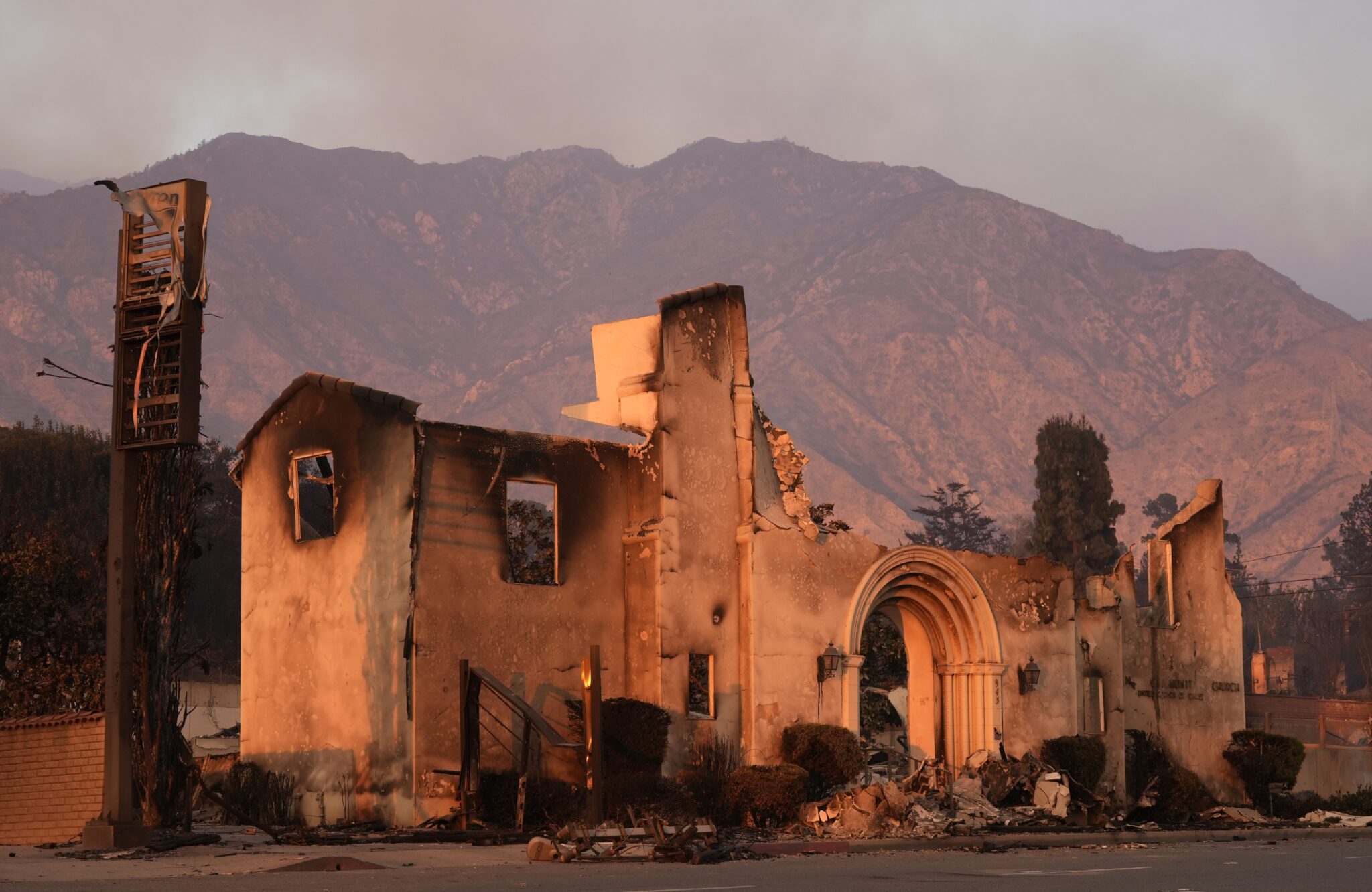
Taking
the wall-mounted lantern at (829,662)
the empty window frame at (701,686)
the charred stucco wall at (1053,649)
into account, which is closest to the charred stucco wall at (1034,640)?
the charred stucco wall at (1053,649)

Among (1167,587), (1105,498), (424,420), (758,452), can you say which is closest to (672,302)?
(758,452)

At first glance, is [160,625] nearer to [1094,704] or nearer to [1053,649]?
[1053,649]

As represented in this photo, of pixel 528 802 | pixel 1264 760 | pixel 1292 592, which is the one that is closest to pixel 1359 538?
pixel 1292 592

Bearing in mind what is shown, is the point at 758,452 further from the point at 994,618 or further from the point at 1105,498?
the point at 1105,498

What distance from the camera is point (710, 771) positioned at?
24.2 meters

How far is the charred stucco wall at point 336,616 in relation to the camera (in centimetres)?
2220

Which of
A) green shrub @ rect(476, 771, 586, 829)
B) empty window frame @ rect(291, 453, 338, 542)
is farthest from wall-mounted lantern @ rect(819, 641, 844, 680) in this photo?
empty window frame @ rect(291, 453, 338, 542)

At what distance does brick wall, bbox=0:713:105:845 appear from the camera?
19.0 m

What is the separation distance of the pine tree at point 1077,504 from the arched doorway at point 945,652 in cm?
4509

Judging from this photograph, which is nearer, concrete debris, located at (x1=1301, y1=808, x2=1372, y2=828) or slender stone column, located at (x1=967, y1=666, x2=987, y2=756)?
slender stone column, located at (x1=967, y1=666, x2=987, y2=756)

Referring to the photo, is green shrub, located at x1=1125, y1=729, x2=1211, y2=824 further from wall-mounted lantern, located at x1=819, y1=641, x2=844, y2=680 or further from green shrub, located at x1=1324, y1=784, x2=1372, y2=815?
wall-mounted lantern, located at x1=819, y1=641, x2=844, y2=680

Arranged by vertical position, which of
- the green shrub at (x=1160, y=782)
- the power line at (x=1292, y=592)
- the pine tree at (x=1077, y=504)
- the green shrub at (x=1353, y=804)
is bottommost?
the green shrub at (x=1353, y=804)

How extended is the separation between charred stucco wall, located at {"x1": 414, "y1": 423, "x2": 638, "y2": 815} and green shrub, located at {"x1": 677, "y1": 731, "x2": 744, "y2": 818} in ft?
5.02

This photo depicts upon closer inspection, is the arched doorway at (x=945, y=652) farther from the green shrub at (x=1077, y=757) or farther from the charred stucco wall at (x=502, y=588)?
the charred stucco wall at (x=502, y=588)
